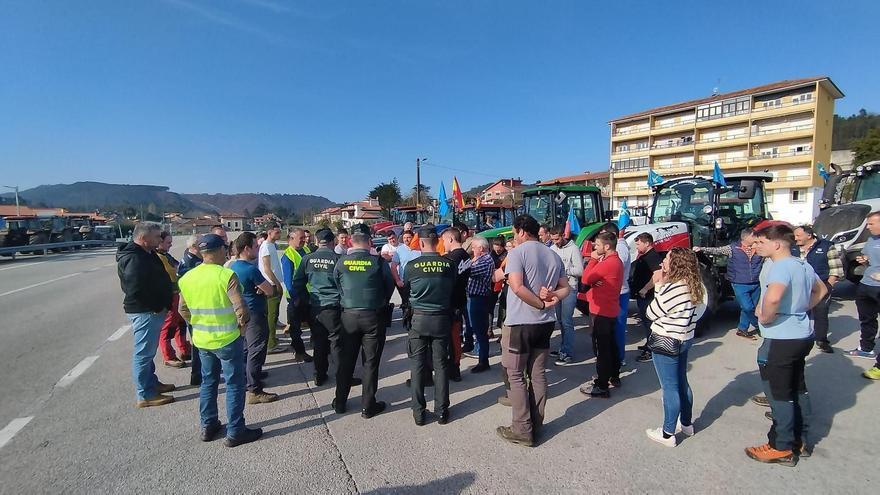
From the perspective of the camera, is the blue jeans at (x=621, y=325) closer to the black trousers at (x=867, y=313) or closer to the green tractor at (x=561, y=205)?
the black trousers at (x=867, y=313)

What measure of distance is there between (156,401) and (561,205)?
337 inches

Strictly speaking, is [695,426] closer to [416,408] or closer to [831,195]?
[416,408]

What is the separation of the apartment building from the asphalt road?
34.1 meters

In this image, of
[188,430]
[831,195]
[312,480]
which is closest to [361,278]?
[312,480]

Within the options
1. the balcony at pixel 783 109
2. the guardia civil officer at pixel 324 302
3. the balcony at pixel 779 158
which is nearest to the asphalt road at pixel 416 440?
the guardia civil officer at pixel 324 302

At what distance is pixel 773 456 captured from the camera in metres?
2.82

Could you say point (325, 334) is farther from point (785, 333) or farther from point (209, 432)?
point (785, 333)

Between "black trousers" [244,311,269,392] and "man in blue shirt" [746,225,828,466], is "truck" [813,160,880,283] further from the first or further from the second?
"black trousers" [244,311,269,392]

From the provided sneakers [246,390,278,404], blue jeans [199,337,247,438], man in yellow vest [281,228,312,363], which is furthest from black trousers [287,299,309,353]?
blue jeans [199,337,247,438]

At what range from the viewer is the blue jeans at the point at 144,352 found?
386 cm

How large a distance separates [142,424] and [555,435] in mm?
3560

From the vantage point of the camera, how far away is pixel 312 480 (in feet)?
9.04

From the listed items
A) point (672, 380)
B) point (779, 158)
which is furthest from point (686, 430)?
point (779, 158)

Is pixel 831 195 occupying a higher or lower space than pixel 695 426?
higher
